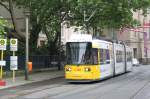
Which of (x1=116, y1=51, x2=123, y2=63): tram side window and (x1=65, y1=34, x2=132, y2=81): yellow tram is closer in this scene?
(x1=65, y1=34, x2=132, y2=81): yellow tram

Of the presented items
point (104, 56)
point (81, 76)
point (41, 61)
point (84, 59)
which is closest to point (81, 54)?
point (84, 59)

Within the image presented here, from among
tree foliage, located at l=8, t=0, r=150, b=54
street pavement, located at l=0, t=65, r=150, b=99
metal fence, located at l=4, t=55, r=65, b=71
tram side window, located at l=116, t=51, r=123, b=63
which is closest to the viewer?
street pavement, located at l=0, t=65, r=150, b=99

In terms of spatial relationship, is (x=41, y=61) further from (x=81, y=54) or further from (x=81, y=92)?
(x=81, y=92)

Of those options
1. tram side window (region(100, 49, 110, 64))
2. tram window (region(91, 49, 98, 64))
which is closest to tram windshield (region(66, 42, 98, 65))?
tram window (region(91, 49, 98, 64))

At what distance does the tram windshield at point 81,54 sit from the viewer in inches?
1181

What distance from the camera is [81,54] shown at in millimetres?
30031

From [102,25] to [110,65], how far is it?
7.09 meters

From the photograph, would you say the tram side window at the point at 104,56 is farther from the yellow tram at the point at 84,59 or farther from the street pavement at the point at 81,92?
the street pavement at the point at 81,92

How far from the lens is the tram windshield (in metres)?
30.0

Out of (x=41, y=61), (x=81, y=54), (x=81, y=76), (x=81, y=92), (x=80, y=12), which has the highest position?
(x=80, y=12)

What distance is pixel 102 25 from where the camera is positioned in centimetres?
4150

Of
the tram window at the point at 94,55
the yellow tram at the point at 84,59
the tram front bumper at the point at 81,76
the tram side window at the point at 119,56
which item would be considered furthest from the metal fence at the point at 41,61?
the tram window at the point at 94,55

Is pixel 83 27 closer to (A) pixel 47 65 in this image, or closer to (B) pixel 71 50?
(A) pixel 47 65

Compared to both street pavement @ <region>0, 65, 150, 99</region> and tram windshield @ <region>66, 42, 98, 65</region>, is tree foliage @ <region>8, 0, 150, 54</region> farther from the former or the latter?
street pavement @ <region>0, 65, 150, 99</region>
